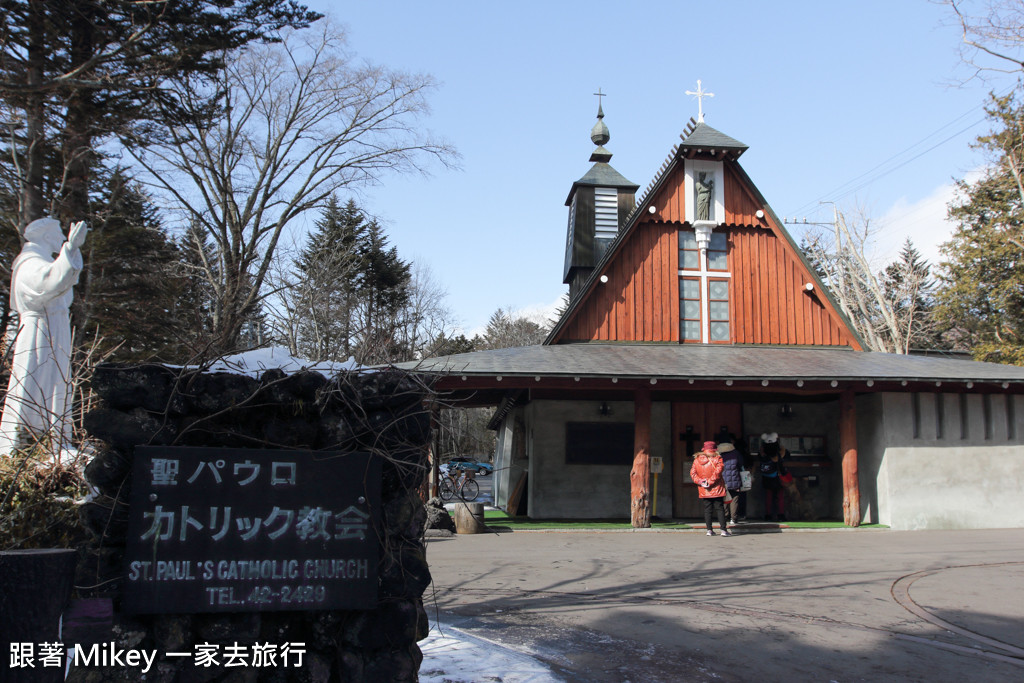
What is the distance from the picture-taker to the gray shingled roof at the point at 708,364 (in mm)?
13219

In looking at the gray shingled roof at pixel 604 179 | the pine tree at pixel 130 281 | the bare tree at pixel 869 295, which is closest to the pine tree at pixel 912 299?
the bare tree at pixel 869 295

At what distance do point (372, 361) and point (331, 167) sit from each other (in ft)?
73.6

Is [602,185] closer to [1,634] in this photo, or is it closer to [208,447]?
[208,447]

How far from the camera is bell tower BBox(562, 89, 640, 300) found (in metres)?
21.4

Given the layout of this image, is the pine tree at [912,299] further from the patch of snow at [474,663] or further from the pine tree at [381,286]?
the patch of snow at [474,663]

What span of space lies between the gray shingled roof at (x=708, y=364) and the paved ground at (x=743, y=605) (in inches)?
109

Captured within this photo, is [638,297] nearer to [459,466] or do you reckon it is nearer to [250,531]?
[459,466]

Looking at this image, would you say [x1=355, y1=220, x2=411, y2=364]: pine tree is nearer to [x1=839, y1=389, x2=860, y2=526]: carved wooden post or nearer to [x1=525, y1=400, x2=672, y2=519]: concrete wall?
[x1=525, y1=400, x2=672, y2=519]: concrete wall

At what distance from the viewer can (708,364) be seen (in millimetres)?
14234

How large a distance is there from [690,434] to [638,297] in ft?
10.2

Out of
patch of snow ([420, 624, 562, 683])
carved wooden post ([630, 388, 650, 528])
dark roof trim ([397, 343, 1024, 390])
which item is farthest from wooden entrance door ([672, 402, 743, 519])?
patch of snow ([420, 624, 562, 683])

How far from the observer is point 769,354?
15.8 meters

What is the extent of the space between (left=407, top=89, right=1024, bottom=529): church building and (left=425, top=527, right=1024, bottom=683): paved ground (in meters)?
2.42

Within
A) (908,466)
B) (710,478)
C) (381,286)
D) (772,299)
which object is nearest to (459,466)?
(710,478)
